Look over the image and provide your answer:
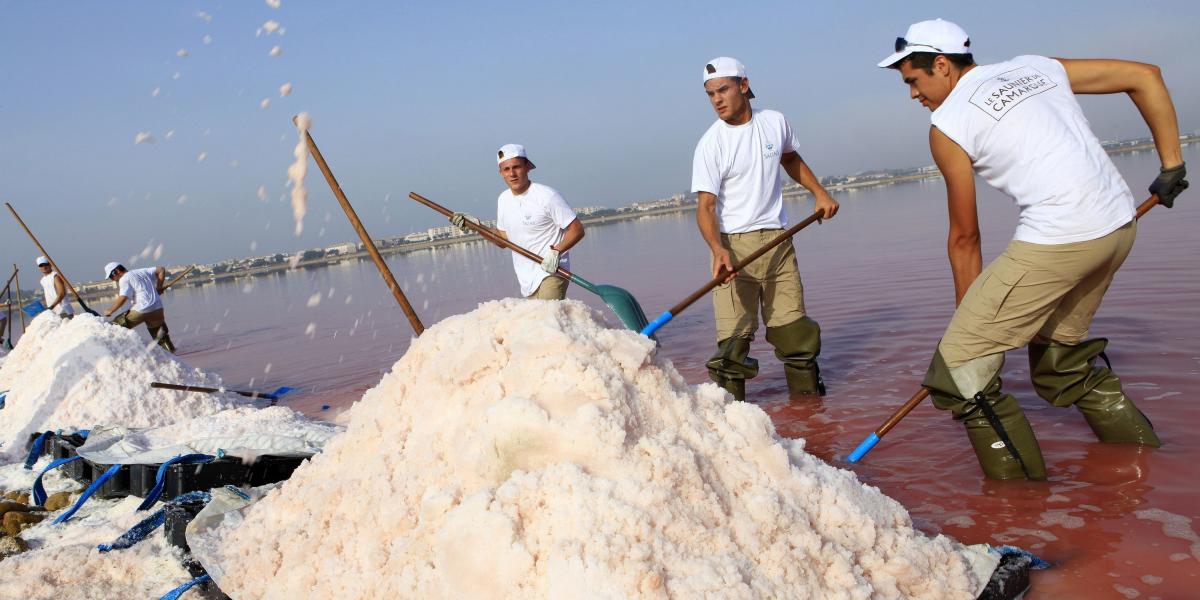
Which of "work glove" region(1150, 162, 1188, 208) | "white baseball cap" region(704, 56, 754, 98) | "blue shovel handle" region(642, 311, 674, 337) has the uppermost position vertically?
"white baseball cap" region(704, 56, 754, 98)

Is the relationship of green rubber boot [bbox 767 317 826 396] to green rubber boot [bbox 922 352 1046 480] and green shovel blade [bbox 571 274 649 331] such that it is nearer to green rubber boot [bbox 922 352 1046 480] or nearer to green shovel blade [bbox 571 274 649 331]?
green shovel blade [bbox 571 274 649 331]

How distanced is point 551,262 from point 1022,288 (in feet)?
8.74

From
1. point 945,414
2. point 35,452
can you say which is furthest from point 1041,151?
point 35,452

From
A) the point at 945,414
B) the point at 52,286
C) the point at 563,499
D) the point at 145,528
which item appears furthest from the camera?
the point at 52,286

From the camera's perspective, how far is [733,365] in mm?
4125

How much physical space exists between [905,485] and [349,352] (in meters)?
7.79

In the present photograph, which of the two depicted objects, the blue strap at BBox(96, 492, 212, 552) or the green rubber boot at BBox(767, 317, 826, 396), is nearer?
the blue strap at BBox(96, 492, 212, 552)

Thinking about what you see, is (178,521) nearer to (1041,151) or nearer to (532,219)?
(532,219)

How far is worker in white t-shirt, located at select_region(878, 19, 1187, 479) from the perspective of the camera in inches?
95.3

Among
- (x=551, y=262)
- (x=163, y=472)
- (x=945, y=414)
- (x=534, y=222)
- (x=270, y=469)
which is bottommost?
(x=945, y=414)

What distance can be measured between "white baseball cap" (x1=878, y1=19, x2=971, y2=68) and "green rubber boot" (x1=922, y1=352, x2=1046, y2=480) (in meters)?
1.07

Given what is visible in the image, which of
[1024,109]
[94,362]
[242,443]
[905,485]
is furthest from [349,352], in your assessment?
[1024,109]

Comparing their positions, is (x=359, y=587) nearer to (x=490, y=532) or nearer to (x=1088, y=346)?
(x=490, y=532)

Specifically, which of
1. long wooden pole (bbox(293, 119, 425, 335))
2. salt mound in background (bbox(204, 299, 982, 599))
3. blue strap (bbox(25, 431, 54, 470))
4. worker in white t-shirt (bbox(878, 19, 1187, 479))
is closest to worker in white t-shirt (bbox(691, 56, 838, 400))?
worker in white t-shirt (bbox(878, 19, 1187, 479))
